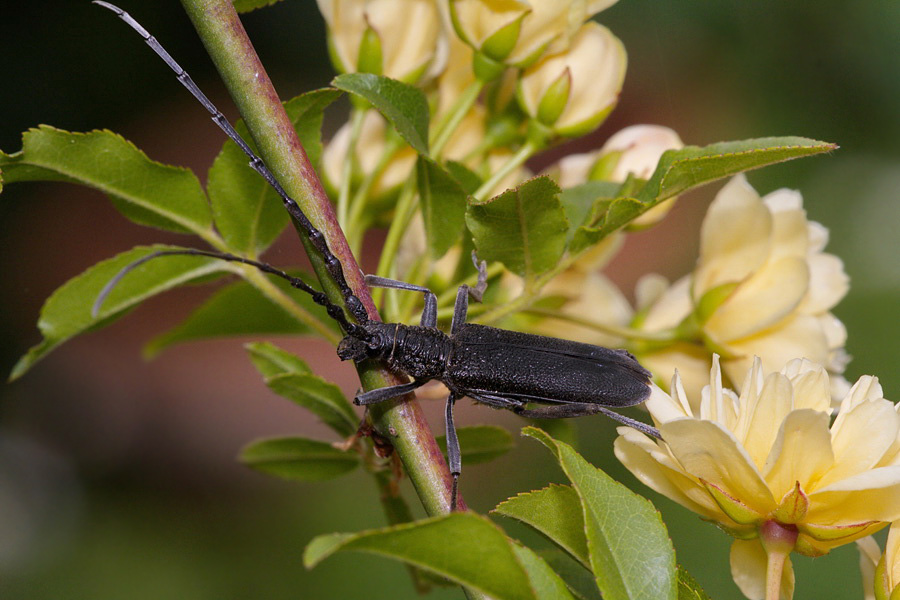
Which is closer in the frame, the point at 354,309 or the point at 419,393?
the point at 354,309

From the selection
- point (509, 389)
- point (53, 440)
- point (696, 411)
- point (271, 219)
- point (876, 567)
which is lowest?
point (876, 567)

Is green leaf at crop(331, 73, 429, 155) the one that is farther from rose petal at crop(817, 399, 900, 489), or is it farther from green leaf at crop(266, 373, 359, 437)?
rose petal at crop(817, 399, 900, 489)

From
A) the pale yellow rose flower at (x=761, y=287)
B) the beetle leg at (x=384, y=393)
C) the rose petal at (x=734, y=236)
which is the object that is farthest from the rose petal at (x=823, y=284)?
the beetle leg at (x=384, y=393)

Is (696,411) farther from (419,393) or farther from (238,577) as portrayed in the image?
(238,577)

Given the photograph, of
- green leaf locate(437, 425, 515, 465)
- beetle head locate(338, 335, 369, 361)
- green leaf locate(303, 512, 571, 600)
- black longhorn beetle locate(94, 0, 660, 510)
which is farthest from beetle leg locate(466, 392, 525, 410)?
green leaf locate(303, 512, 571, 600)

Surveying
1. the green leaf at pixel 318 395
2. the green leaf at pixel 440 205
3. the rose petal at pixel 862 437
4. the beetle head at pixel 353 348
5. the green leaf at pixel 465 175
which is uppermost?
the green leaf at pixel 465 175

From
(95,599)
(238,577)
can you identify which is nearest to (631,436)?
(238,577)

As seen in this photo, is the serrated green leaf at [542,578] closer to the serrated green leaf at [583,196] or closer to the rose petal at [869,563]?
the rose petal at [869,563]
